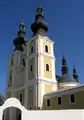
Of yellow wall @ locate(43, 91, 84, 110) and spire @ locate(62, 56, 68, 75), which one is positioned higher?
spire @ locate(62, 56, 68, 75)

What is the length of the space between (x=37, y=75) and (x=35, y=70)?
38.3 inches

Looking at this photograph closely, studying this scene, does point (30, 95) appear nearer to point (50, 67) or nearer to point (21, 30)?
point (50, 67)

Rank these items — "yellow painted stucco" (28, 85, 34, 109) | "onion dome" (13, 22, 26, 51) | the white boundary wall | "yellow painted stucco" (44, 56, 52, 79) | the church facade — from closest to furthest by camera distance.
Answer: the white boundary wall, the church facade, "yellow painted stucco" (28, 85, 34, 109), "yellow painted stucco" (44, 56, 52, 79), "onion dome" (13, 22, 26, 51)

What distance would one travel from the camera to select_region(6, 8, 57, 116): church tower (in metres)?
31.4

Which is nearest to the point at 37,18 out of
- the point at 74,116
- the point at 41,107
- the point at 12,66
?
the point at 12,66

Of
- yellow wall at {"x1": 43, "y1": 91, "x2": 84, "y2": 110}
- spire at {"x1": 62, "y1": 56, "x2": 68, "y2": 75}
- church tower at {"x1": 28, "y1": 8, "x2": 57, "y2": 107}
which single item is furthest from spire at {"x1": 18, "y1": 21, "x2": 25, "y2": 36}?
yellow wall at {"x1": 43, "y1": 91, "x2": 84, "y2": 110}

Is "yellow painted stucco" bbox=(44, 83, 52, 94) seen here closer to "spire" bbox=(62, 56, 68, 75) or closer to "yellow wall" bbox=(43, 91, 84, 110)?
"yellow wall" bbox=(43, 91, 84, 110)

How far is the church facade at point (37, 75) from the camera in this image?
30.4 metres

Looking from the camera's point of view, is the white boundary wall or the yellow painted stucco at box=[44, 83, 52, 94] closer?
the white boundary wall

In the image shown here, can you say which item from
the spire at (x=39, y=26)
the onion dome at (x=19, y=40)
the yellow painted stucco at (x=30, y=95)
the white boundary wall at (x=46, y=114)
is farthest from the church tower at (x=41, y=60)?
the white boundary wall at (x=46, y=114)

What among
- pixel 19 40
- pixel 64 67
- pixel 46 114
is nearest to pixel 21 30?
pixel 19 40

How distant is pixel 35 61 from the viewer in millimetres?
33000

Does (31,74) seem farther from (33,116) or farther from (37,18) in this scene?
(33,116)

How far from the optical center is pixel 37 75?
3175 centimetres
